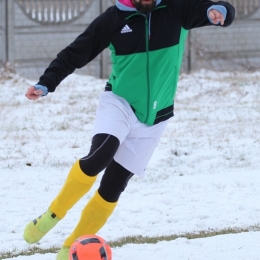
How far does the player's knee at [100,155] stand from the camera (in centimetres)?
441

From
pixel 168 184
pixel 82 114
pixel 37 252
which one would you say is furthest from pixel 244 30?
pixel 37 252

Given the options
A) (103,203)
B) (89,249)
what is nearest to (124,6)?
(103,203)

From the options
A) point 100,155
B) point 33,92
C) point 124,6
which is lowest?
point 100,155

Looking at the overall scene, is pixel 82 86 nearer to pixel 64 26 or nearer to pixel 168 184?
pixel 64 26

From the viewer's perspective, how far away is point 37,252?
Result: 17.5 feet

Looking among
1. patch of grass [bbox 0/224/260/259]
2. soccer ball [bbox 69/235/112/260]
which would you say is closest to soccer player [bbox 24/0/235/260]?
soccer ball [bbox 69/235/112/260]

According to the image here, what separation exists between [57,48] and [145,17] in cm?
1071

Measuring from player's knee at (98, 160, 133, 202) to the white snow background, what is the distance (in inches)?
17.3

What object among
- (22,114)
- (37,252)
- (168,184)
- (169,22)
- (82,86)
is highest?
(169,22)

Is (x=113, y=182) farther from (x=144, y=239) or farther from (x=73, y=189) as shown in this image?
(x=144, y=239)

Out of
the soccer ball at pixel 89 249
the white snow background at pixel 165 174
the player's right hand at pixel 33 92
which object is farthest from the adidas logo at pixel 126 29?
the white snow background at pixel 165 174

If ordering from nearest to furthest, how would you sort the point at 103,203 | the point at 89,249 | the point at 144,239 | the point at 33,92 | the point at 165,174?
the point at 89,249, the point at 33,92, the point at 103,203, the point at 144,239, the point at 165,174

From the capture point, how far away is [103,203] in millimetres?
4711

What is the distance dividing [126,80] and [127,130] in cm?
31
